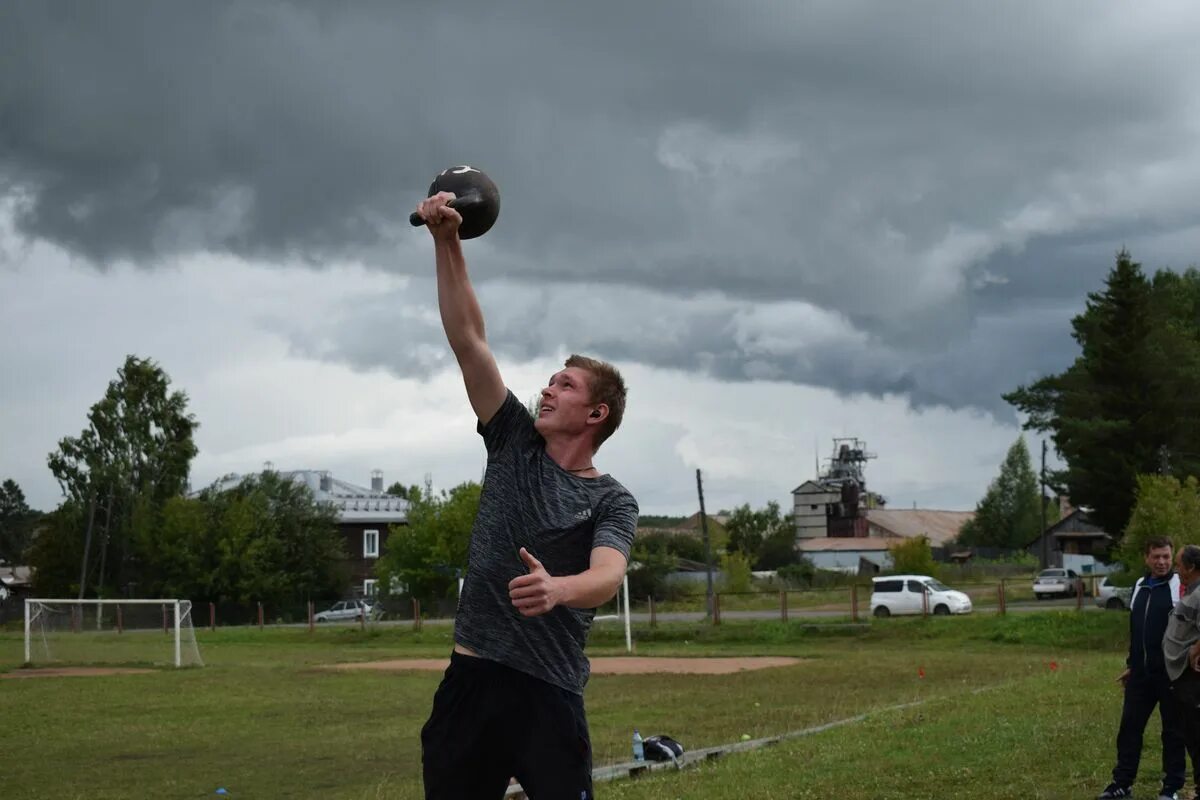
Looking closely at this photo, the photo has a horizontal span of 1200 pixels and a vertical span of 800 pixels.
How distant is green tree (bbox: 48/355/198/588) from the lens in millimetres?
78250

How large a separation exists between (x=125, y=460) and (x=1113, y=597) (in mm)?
57321

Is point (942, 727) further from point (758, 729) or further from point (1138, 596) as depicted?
point (1138, 596)

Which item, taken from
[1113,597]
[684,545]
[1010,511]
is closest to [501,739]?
[1113,597]

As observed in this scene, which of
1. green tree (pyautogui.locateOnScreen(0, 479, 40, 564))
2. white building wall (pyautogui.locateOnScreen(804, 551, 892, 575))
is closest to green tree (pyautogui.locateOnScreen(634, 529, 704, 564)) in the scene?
white building wall (pyautogui.locateOnScreen(804, 551, 892, 575))

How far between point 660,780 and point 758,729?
Answer: 5499mm

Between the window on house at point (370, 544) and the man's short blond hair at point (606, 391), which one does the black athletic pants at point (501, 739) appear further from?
the window on house at point (370, 544)

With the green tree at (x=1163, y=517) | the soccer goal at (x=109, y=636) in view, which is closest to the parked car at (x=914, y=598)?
the green tree at (x=1163, y=517)

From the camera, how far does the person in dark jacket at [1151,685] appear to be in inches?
395

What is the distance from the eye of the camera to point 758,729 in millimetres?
16734

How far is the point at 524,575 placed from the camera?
433 centimetres

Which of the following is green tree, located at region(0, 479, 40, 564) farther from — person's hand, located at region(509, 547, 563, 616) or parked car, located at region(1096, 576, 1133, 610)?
person's hand, located at region(509, 547, 563, 616)

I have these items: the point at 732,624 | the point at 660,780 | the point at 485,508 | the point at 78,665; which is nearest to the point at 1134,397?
the point at 732,624

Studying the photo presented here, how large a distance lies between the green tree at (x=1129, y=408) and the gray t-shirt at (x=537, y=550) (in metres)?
57.5

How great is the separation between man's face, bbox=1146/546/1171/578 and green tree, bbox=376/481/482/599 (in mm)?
53425
